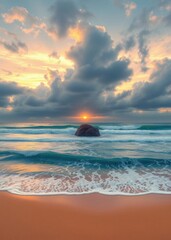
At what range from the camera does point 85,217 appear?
314 cm

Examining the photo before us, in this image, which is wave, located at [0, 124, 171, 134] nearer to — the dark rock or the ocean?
the dark rock

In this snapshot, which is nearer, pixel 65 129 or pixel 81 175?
pixel 81 175

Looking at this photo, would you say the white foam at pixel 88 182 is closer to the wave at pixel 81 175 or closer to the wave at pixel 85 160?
the wave at pixel 81 175

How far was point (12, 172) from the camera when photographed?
583 centimetres

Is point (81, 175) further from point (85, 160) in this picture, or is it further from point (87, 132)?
point (87, 132)

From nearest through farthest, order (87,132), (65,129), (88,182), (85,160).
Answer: (88,182) → (85,160) → (87,132) → (65,129)

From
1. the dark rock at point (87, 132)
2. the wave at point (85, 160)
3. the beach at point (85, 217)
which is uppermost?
the dark rock at point (87, 132)

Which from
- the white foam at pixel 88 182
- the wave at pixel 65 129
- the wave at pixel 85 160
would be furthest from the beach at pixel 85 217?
the wave at pixel 65 129

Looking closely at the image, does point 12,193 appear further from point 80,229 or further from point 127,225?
point 127,225

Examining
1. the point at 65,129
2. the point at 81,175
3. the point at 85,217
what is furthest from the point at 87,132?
the point at 85,217

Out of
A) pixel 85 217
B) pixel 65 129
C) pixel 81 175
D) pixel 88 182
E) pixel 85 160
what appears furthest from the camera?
pixel 65 129

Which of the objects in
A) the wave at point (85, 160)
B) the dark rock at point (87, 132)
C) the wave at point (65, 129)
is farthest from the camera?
the wave at point (65, 129)

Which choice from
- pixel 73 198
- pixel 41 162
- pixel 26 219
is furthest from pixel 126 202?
pixel 41 162

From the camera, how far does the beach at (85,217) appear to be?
2.63 m
